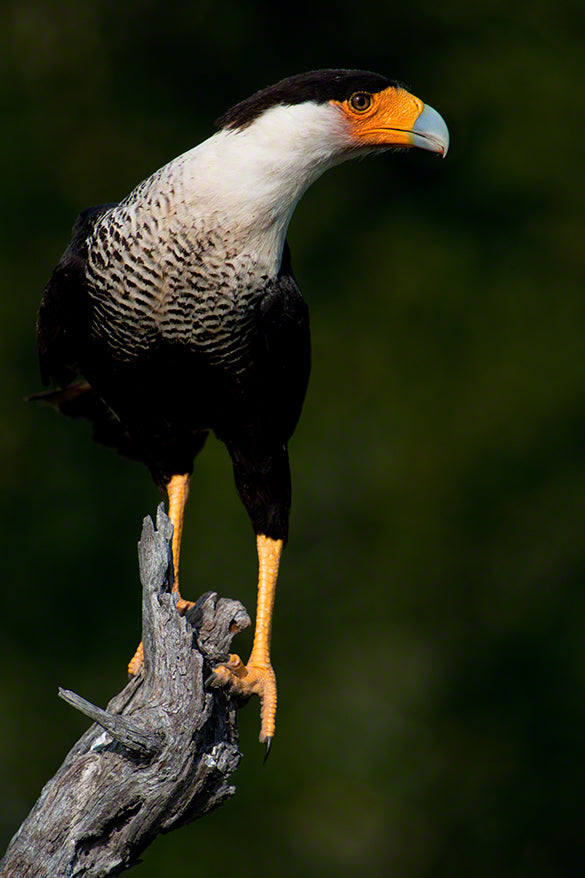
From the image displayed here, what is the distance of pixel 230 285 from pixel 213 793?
1.22 m

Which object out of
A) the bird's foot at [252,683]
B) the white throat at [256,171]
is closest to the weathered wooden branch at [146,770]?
the bird's foot at [252,683]

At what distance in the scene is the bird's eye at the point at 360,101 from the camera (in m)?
2.82

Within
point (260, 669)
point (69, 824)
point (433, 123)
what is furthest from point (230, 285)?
point (69, 824)

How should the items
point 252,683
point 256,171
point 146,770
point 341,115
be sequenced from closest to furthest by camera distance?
1. point 146,770
2. point 256,171
3. point 341,115
4. point 252,683

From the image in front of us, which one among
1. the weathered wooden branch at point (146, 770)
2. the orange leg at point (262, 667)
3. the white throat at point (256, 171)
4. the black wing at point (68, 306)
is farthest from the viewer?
the black wing at point (68, 306)

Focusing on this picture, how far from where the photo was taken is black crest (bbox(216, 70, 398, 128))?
2.73 metres

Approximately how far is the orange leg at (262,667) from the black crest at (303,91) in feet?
3.91

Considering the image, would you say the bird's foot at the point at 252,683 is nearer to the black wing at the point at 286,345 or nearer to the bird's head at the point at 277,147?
the black wing at the point at 286,345

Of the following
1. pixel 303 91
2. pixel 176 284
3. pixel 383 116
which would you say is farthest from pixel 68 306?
pixel 383 116

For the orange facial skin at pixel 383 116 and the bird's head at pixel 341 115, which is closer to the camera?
the bird's head at pixel 341 115

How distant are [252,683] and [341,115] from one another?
4.89 feet

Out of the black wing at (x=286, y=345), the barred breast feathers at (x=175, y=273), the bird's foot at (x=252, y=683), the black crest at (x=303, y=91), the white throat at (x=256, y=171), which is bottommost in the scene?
the bird's foot at (x=252, y=683)

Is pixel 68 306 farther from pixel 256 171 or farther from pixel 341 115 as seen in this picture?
pixel 341 115

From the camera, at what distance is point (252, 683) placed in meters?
2.94
